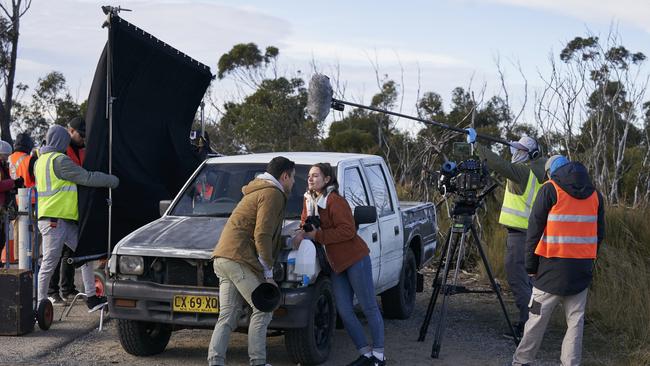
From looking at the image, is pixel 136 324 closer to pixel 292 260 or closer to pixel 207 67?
pixel 292 260

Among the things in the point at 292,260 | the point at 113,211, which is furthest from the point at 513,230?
the point at 113,211

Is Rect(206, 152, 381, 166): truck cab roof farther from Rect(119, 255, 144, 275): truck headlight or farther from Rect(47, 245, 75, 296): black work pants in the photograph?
Rect(47, 245, 75, 296): black work pants

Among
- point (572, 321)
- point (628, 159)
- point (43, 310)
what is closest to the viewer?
point (572, 321)

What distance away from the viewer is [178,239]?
7742 millimetres

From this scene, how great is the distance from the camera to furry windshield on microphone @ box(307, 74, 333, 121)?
30.9ft

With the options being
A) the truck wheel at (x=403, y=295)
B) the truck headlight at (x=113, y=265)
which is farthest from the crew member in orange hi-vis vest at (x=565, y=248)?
the truck headlight at (x=113, y=265)

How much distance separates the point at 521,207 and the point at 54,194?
475 centimetres

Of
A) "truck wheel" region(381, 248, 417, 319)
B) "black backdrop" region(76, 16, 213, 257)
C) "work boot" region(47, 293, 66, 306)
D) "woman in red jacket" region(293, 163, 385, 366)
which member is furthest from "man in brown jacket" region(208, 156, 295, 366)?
"work boot" region(47, 293, 66, 306)

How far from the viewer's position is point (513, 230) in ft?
29.9

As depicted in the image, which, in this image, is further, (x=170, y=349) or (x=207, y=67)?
(x=207, y=67)

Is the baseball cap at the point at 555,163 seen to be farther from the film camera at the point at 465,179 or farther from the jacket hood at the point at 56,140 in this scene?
the jacket hood at the point at 56,140

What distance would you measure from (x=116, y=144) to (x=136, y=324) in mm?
2500

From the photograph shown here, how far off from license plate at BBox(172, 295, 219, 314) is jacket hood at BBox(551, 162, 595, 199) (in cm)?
288

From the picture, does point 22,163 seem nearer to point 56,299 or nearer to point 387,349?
point 56,299
